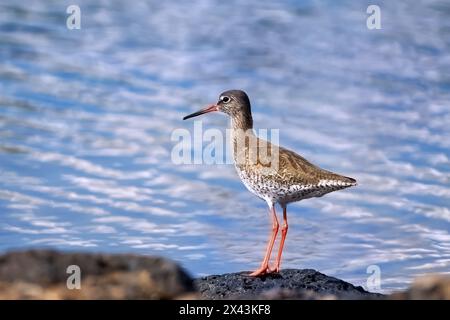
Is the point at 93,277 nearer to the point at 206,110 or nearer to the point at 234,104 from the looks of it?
the point at 234,104

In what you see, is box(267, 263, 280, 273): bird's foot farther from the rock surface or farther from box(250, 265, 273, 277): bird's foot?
the rock surface

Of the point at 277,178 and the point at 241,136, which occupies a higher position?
the point at 241,136

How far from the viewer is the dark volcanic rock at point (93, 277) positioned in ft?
27.5

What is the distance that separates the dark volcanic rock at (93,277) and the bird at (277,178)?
5.05 m

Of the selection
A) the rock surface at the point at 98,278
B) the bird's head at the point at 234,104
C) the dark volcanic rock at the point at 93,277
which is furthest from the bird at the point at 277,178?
the dark volcanic rock at the point at 93,277

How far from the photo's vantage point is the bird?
13.6 m

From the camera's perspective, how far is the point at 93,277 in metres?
8.65

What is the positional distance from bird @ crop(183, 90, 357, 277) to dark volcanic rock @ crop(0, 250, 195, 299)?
16.6 ft

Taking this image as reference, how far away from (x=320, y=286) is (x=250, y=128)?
4200 mm

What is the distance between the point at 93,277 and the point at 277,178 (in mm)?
5644

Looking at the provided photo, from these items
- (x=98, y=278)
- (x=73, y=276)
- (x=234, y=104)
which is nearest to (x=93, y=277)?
(x=98, y=278)

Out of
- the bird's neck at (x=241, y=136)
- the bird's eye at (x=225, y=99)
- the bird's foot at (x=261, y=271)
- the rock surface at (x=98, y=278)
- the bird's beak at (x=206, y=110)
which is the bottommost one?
the rock surface at (x=98, y=278)

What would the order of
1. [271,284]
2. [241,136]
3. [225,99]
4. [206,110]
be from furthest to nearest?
1. [206,110]
2. [225,99]
3. [241,136]
4. [271,284]

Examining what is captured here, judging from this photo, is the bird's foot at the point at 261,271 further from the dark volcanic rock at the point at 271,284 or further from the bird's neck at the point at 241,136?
the bird's neck at the point at 241,136
